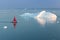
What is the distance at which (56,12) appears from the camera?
5.09ft

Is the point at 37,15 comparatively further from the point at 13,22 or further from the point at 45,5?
the point at 13,22

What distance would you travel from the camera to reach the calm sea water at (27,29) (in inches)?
61.0

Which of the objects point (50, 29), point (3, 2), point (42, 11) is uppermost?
point (3, 2)

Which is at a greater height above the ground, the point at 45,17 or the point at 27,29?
the point at 45,17

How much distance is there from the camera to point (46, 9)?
5.12ft

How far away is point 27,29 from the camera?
1.62m

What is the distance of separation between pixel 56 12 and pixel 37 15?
29 centimetres

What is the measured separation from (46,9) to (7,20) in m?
0.61

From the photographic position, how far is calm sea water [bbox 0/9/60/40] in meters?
1.55

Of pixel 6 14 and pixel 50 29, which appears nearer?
pixel 6 14

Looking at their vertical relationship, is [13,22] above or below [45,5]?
below

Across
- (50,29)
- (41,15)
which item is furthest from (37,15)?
(50,29)

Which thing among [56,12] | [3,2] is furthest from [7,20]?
[56,12]

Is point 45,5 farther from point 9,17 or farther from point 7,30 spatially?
point 7,30
